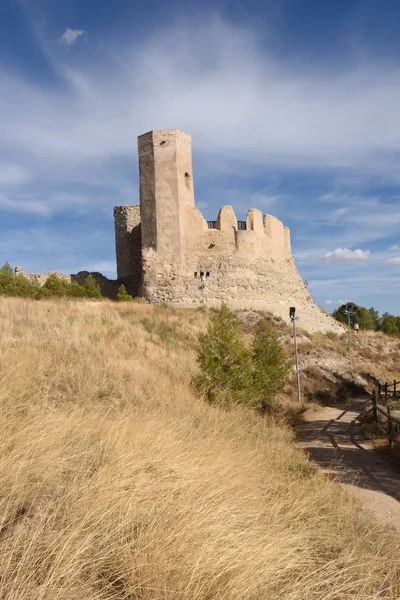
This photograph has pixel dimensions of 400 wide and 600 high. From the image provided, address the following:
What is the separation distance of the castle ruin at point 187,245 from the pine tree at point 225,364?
14.4 meters

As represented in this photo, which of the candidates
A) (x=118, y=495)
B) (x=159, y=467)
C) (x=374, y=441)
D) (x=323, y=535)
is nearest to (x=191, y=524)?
(x=118, y=495)

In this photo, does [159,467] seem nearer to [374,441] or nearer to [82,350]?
[82,350]

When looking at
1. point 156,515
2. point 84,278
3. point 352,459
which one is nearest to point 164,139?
point 84,278

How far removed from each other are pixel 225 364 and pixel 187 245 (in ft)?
54.6

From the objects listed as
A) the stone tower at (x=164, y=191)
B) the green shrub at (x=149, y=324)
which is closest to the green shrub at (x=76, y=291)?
the stone tower at (x=164, y=191)

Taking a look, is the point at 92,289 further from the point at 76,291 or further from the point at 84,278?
the point at 84,278

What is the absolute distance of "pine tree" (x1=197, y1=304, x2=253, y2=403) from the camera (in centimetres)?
1227

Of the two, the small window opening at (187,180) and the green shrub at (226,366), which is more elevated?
the small window opening at (187,180)

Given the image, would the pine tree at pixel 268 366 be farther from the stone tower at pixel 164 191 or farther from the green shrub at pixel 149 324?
the stone tower at pixel 164 191

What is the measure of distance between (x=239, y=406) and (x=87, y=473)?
324 inches

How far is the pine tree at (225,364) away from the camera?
12266 millimetres

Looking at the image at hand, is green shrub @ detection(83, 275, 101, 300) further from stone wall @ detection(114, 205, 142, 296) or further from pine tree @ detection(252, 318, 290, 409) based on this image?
pine tree @ detection(252, 318, 290, 409)

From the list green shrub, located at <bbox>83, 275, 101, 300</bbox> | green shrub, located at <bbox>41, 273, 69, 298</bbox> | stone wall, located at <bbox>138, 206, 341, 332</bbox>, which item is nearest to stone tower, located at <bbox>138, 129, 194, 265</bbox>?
stone wall, located at <bbox>138, 206, 341, 332</bbox>

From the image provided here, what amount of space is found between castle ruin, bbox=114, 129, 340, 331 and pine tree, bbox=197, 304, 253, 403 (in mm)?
14379
